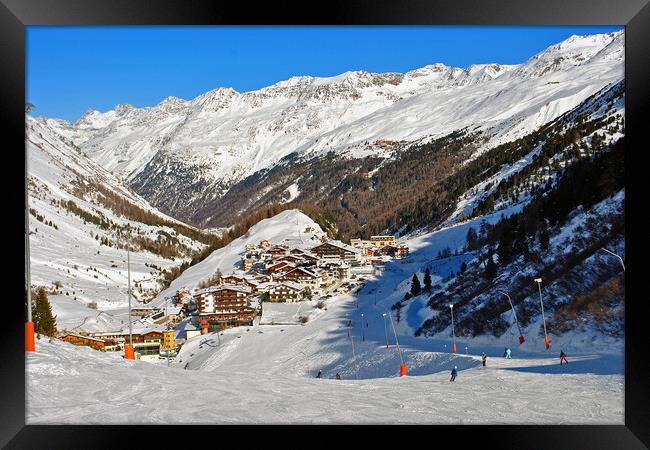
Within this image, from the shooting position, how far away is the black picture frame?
273 inches

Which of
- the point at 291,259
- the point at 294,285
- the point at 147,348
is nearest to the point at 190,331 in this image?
the point at 147,348

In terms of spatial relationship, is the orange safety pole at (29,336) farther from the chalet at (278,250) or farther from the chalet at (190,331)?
the chalet at (278,250)

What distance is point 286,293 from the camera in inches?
2366

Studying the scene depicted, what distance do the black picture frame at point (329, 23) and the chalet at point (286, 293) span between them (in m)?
51.6

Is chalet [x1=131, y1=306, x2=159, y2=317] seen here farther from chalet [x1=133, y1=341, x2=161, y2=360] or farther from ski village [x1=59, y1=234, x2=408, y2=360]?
chalet [x1=133, y1=341, x2=161, y2=360]

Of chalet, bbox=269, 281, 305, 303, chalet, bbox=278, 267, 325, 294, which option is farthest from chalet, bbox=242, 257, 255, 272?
chalet, bbox=269, 281, 305, 303

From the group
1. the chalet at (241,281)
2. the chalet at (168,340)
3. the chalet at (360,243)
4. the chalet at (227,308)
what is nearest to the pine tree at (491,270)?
the chalet at (227,308)

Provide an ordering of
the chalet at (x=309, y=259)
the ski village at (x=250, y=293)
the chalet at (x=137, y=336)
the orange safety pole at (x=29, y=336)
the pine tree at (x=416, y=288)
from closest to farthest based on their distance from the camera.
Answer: the orange safety pole at (x=29, y=336) < the chalet at (x=137, y=336) < the ski village at (x=250, y=293) < the pine tree at (x=416, y=288) < the chalet at (x=309, y=259)

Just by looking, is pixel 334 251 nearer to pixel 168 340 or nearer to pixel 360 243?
pixel 360 243

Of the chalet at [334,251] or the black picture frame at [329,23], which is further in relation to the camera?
the chalet at [334,251]

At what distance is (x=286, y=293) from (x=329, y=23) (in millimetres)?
53772

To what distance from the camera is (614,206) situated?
1430 inches

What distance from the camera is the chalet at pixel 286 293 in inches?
2325

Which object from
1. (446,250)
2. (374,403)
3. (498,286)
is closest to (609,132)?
(446,250)
